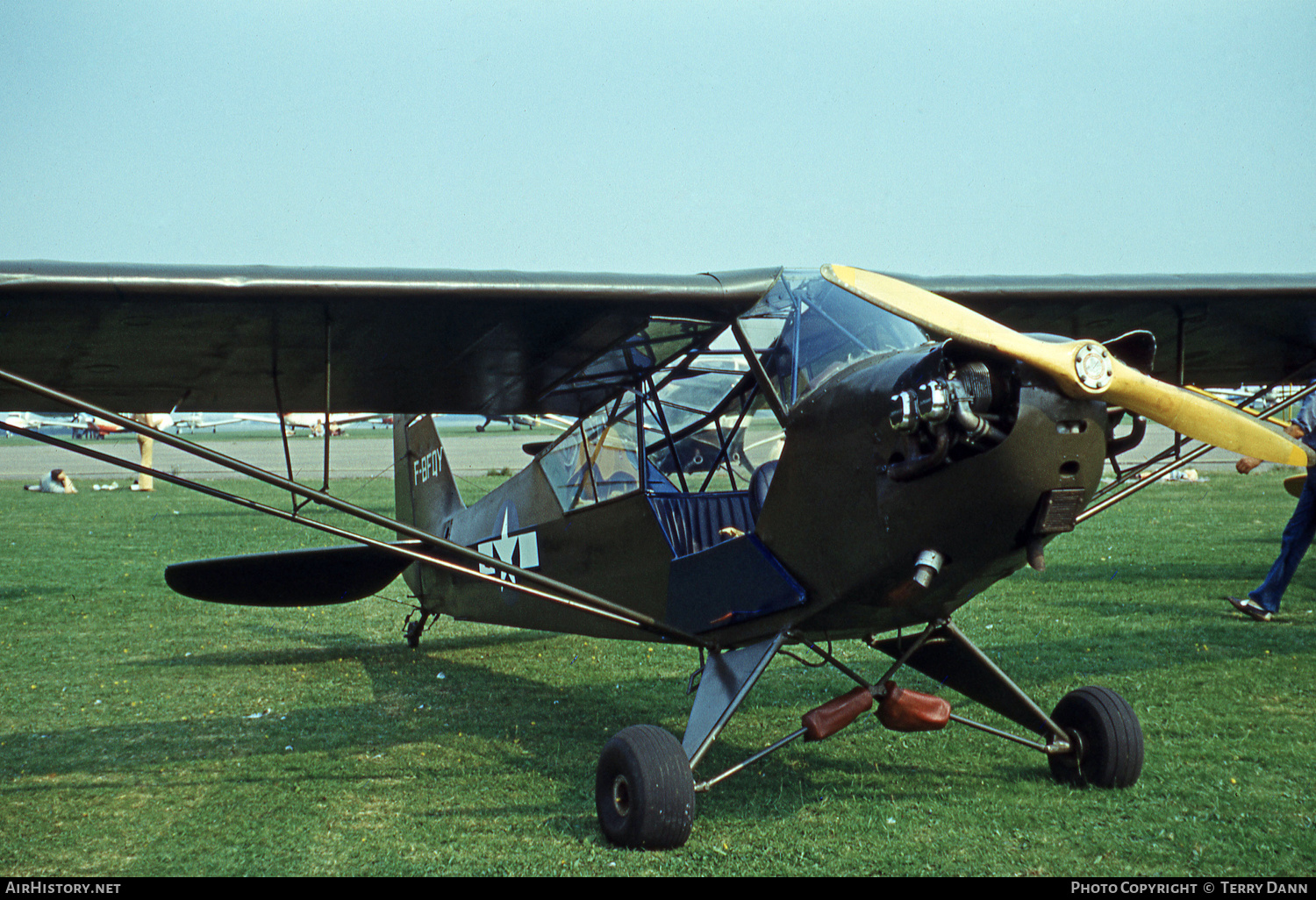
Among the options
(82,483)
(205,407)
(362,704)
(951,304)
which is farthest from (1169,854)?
(82,483)

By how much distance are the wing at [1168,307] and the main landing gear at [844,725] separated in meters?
1.82

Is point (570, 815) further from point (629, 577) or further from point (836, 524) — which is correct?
point (836, 524)

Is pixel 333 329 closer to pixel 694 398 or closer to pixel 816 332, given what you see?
pixel 694 398

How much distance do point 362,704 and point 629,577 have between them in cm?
226

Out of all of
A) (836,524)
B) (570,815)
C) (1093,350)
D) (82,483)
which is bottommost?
(82,483)

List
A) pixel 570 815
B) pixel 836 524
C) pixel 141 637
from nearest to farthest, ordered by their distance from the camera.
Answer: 1. pixel 836 524
2. pixel 570 815
3. pixel 141 637

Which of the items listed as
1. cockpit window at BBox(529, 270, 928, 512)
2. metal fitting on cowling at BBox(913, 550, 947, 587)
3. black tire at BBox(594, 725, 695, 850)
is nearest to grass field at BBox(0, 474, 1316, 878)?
black tire at BBox(594, 725, 695, 850)

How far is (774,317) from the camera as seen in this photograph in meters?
4.52

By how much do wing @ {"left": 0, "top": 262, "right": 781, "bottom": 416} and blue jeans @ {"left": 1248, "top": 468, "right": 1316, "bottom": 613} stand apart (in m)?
5.70

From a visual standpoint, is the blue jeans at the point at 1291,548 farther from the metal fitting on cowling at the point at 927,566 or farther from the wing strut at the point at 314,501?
the metal fitting on cowling at the point at 927,566

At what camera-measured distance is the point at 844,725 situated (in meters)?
4.19

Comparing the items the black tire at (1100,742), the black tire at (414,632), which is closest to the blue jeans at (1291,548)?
the black tire at (1100,742)

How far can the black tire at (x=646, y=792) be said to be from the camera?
3809mm

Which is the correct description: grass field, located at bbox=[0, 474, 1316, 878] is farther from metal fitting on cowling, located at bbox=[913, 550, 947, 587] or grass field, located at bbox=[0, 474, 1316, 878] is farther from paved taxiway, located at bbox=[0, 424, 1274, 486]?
paved taxiway, located at bbox=[0, 424, 1274, 486]
